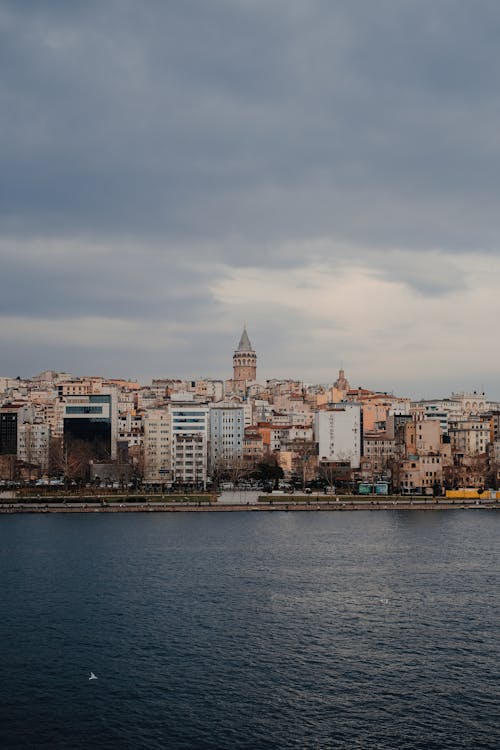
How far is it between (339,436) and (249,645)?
254 feet

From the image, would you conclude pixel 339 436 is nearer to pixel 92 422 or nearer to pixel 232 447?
pixel 232 447

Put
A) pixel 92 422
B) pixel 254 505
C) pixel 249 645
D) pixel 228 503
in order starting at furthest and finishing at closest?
pixel 92 422 → pixel 228 503 → pixel 254 505 → pixel 249 645

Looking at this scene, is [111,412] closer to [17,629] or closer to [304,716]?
[17,629]

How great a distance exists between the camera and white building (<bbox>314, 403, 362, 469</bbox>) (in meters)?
103

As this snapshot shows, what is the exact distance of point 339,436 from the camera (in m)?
104

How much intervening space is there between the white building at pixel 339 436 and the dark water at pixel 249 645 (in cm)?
5469

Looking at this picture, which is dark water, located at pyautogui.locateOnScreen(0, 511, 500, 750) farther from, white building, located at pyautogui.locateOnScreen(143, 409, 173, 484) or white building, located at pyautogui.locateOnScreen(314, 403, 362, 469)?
white building, located at pyautogui.locateOnScreen(314, 403, 362, 469)

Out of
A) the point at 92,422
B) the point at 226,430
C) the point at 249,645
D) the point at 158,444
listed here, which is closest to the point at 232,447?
the point at 226,430

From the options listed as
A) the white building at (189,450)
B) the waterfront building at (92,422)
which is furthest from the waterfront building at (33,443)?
the white building at (189,450)

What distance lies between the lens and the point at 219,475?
3738 inches

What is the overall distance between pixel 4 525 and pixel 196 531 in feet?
42.7

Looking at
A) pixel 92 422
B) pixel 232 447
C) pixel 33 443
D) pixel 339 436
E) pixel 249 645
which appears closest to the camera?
pixel 249 645

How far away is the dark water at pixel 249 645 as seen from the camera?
20500 millimetres

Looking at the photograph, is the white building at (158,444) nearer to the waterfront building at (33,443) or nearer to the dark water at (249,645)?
the waterfront building at (33,443)
